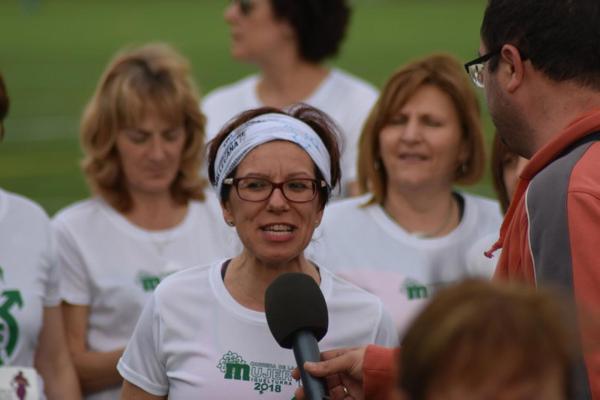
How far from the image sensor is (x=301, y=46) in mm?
8289

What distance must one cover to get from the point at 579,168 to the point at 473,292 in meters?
1.20

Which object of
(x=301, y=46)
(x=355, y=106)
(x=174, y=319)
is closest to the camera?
(x=174, y=319)

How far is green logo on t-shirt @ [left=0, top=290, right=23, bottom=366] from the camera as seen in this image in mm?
5109

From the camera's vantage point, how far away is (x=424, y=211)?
238 inches

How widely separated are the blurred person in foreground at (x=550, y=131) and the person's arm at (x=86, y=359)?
2.18 meters

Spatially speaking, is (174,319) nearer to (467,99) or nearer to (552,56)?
(552,56)

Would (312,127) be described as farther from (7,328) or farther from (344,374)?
(7,328)

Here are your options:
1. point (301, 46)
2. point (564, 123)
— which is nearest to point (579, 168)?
point (564, 123)

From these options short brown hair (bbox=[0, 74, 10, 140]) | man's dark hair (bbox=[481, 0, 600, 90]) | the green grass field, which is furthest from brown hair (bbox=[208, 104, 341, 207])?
the green grass field

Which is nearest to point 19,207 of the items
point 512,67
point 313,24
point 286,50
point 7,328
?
point 7,328

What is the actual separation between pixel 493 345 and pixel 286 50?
611 cm

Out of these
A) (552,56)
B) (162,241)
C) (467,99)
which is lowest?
(162,241)

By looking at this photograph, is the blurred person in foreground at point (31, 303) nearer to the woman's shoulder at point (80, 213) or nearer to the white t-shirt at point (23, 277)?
the white t-shirt at point (23, 277)

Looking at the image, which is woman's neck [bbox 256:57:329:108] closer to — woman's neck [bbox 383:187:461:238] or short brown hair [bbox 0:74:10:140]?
woman's neck [bbox 383:187:461:238]
